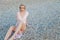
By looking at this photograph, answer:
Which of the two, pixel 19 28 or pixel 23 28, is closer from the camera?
pixel 19 28

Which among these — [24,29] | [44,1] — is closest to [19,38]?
[24,29]

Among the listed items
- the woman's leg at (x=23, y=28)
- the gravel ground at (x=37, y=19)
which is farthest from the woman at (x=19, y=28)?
the gravel ground at (x=37, y=19)

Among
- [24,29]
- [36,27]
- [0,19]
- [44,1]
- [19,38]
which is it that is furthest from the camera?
[44,1]

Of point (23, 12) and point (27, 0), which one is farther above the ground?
point (23, 12)

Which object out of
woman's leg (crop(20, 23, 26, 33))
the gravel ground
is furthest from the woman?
the gravel ground

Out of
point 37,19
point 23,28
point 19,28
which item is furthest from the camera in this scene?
point 37,19

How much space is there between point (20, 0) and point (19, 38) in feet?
17.5

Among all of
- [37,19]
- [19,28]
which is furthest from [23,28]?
[37,19]

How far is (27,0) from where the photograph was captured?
10898 mm

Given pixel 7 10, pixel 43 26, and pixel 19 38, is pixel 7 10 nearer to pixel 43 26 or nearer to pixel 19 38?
pixel 43 26

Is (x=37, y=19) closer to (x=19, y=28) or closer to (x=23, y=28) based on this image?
(x=23, y=28)

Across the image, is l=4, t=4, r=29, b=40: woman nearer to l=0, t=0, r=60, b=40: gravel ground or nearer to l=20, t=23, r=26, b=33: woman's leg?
l=20, t=23, r=26, b=33: woman's leg

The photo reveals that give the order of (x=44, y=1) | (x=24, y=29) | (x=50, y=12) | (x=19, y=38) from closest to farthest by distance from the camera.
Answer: (x=19, y=38), (x=24, y=29), (x=50, y=12), (x=44, y=1)

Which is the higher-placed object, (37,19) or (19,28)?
(19,28)
